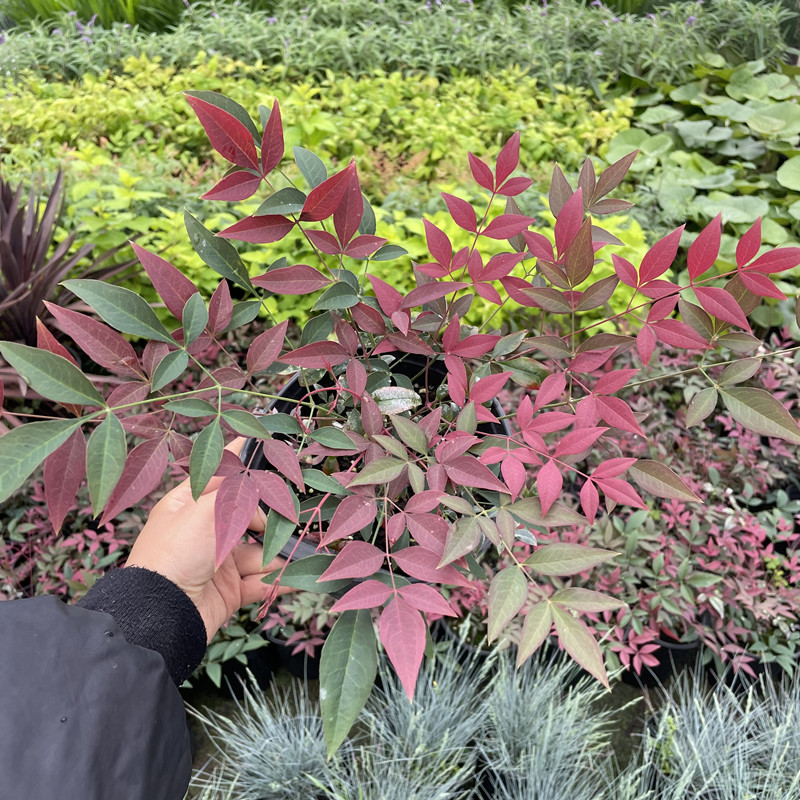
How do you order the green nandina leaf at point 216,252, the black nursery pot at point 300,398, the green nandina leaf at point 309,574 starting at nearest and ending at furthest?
1. the green nandina leaf at point 309,574
2. the green nandina leaf at point 216,252
3. the black nursery pot at point 300,398

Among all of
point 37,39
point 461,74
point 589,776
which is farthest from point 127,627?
point 37,39

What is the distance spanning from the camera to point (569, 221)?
1.92 ft

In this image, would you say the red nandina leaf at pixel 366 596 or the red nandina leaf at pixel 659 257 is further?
the red nandina leaf at pixel 659 257

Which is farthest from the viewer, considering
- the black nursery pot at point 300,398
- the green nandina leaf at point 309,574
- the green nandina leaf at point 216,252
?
the black nursery pot at point 300,398

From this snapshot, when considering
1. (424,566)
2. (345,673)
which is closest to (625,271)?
(424,566)

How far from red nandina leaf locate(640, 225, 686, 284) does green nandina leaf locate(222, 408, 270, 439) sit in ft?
1.28

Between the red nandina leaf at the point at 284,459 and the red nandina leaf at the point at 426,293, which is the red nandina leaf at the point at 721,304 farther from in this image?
the red nandina leaf at the point at 284,459

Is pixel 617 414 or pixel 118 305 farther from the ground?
pixel 118 305

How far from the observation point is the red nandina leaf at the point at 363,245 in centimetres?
61

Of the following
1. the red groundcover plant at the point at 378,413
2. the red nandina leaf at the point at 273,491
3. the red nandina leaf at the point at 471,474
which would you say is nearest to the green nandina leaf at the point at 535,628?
the red groundcover plant at the point at 378,413

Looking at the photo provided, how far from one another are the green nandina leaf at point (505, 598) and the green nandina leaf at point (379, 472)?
13cm

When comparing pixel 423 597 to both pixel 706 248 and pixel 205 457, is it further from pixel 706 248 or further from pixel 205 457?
pixel 706 248

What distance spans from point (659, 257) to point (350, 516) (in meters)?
0.38

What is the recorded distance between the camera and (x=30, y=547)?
1425mm
